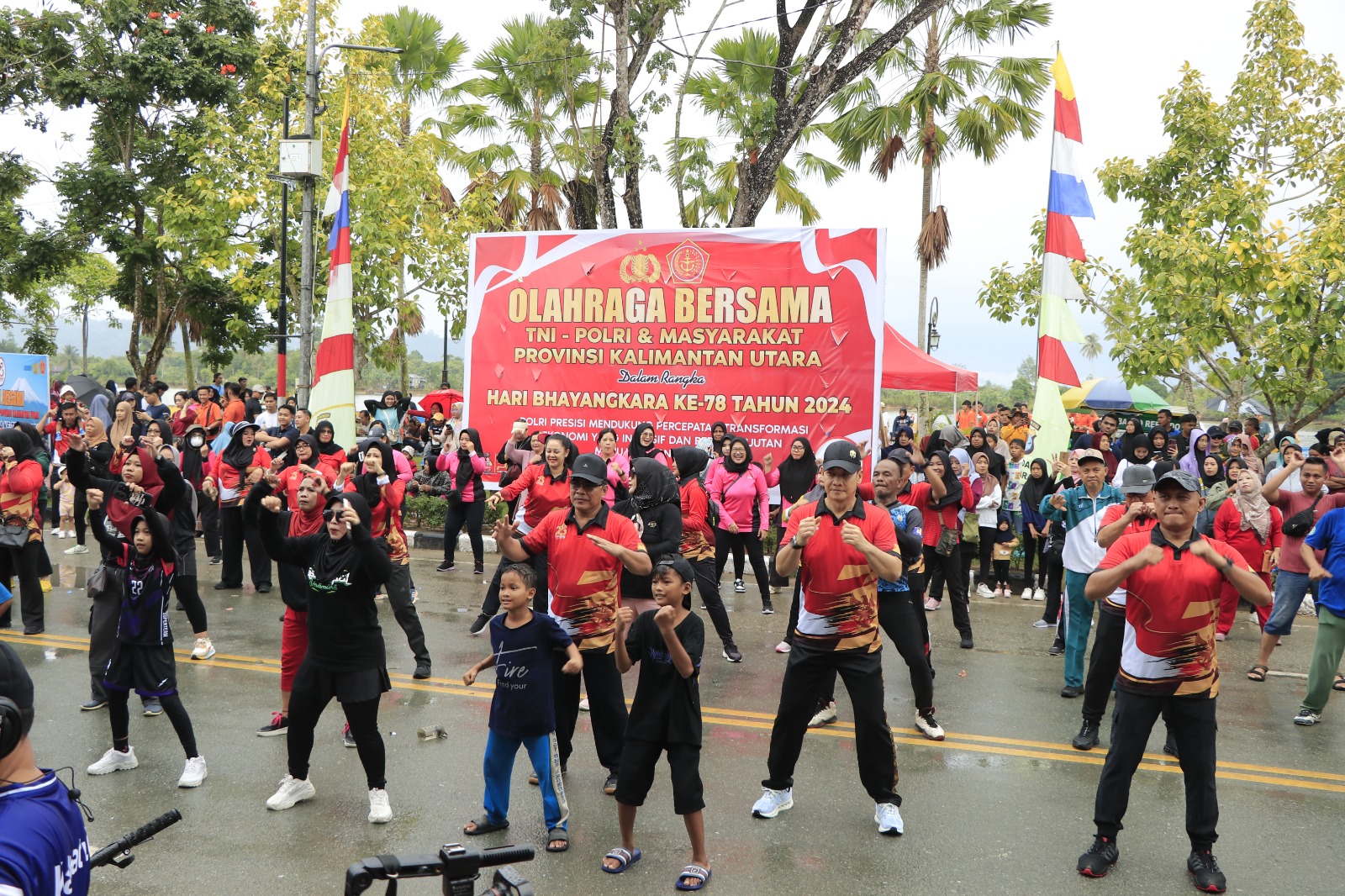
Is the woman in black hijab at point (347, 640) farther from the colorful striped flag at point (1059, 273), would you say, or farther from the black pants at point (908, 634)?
the colorful striped flag at point (1059, 273)

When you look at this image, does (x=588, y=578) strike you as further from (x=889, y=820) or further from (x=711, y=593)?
(x=711, y=593)

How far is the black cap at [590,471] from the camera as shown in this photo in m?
5.63

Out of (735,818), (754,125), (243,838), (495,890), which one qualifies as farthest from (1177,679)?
(754,125)

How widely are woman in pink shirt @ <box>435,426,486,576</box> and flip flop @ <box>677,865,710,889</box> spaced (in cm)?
772

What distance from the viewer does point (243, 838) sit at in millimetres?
5094

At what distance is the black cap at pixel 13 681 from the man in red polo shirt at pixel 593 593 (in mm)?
3286

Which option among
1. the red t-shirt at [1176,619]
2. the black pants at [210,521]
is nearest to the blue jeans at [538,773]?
the red t-shirt at [1176,619]

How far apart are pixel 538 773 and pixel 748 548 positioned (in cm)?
575

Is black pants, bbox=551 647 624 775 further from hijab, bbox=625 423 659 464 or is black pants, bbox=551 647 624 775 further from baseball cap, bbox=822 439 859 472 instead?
hijab, bbox=625 423 659 464

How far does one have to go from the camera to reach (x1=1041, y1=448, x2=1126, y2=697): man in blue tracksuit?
765cm

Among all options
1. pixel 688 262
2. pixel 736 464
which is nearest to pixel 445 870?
pixel 736 464

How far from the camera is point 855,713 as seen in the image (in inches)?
208

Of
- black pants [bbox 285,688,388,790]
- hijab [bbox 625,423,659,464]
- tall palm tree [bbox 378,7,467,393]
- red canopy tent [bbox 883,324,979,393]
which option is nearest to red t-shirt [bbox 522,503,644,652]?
black pants [bbox 285,688,388,790]

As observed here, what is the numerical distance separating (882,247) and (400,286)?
37.4 feet
